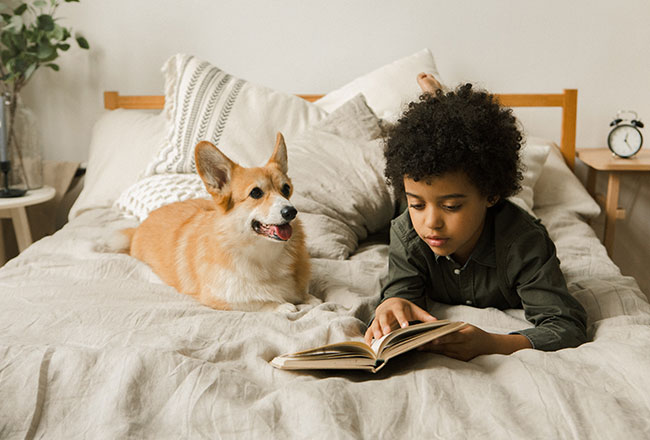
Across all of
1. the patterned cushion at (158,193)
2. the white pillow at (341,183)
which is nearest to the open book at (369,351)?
the white pillow at (341,183)

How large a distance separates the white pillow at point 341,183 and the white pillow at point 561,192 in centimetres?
69

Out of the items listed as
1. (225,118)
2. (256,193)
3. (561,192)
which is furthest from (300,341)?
(561,192)

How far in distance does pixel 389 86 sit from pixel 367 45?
1.27 ft

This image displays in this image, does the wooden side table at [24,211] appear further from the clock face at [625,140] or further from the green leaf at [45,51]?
the clock face at [625,140]

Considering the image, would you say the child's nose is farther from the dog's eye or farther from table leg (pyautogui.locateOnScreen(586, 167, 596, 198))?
table leg (pyautogui.locateOnScreen(586, 167, 596, 198))

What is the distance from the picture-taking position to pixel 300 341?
3.32 feet

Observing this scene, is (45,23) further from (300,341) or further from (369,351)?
(369,351)

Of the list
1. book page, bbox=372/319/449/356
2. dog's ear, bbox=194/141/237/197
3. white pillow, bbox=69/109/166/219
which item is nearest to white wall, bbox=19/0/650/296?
white pillow, bbox=69/109/166/219

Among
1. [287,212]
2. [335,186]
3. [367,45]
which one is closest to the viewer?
[287,212]

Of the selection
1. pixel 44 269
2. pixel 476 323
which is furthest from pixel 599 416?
pixel 44 269

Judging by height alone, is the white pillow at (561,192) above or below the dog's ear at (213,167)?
below

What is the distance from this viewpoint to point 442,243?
109cm

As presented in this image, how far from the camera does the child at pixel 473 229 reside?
104 cm

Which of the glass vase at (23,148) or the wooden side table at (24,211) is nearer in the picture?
the wooden side table at (24,211)
